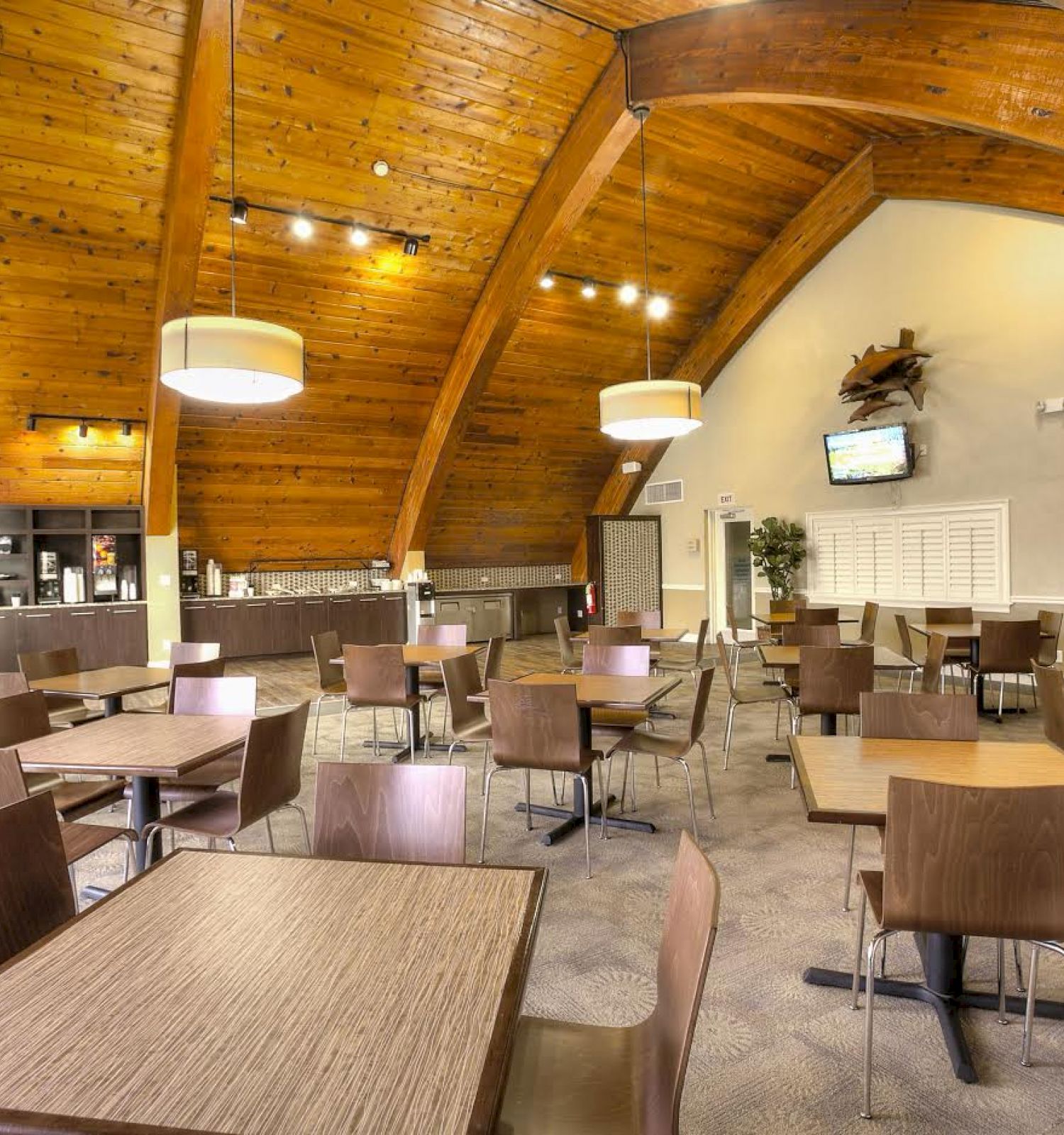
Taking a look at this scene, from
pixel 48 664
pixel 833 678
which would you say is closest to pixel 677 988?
pixel 833 678

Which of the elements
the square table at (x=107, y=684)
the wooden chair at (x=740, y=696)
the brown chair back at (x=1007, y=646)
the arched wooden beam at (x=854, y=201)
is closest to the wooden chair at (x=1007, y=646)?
the brown chair back at (x=1007, y=646)

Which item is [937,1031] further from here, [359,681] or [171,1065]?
[359,681]

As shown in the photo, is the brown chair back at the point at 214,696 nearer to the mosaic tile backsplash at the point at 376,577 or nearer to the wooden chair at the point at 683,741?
the wooden chair at the point at 683,741

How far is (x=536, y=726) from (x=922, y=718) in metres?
1.67

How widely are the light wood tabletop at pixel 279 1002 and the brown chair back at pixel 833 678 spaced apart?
323 cm

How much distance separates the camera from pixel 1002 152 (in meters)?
7.96

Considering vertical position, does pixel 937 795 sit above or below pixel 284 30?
below

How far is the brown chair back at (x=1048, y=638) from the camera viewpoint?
6758 mm

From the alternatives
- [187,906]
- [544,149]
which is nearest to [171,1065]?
[187,906]

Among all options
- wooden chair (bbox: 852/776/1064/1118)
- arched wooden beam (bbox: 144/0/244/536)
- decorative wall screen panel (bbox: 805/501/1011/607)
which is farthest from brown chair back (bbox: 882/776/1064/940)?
decorative wall screen panel (bbox: 805/501/1011/607)

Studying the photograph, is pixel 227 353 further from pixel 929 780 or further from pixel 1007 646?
pixel 1007 646

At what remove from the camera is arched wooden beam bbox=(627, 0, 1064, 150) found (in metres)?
4.39

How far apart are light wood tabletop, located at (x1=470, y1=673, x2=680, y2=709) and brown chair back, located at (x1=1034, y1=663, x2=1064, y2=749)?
5.72ft

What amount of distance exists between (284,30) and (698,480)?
26.7 ft
